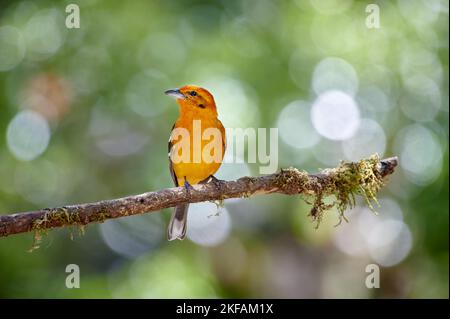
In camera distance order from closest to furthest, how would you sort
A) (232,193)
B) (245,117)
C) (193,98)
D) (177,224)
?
(232,193) → (193,98) → (177,224) → (245,117)

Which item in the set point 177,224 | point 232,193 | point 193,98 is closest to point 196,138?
point 193,98

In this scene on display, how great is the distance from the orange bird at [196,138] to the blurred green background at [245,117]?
3.23 metres

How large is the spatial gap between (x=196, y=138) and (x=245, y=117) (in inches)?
140

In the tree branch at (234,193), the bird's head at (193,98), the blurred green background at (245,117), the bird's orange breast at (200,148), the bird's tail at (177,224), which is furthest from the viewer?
the blurred green background at (245,117)

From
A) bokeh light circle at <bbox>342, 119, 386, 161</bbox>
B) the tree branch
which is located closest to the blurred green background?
bokeh light circle at <bbox>342, 119, 386, 161</bbox>

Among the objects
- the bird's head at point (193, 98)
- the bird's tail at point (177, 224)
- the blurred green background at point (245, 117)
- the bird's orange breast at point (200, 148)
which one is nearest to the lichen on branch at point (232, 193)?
the bird's orange breast at point (200, 148)

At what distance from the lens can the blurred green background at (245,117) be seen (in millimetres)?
9820

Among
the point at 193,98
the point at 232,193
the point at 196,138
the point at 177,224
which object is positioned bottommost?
the point at 232,193

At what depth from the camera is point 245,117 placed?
10016 millimetres

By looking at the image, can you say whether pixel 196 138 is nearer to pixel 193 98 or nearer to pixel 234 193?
pixel 193 98

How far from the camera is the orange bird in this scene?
6.52 meters

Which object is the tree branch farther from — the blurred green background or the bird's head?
the blurred green background

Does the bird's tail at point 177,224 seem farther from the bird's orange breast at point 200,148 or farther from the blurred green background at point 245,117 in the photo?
Answer: the blurred green background at point 245,117
